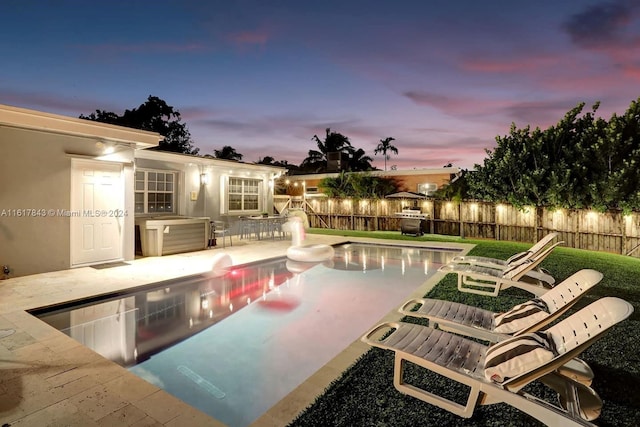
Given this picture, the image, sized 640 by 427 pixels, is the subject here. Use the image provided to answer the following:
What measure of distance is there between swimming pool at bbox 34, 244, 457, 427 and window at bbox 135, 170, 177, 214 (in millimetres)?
5358

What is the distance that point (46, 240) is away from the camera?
766 cm

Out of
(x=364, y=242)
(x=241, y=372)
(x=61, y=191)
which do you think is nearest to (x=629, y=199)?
(x=364, y=242)

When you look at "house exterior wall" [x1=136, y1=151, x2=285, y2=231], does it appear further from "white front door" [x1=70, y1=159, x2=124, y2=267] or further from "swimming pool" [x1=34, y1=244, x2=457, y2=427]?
"swimming pool" [x1=34, y1=244, x2=457, y2=427]

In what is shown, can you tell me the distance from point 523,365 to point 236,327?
4007 millimetres

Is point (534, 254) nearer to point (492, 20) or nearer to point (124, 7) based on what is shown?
point (492, 20)

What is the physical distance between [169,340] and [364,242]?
9770 mm

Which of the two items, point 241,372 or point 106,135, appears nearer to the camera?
point 241,372

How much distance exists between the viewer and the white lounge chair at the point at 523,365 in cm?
231

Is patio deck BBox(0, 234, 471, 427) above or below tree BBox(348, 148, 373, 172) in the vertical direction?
below

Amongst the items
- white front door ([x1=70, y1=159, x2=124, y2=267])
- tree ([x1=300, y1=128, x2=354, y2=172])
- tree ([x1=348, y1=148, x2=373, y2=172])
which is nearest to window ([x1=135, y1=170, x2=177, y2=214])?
white front door ([x1=70, y1=159, x2=124, y2=267])

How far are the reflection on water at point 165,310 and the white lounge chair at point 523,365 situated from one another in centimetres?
339

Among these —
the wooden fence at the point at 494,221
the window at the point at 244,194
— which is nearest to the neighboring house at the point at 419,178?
the wooden fence at the point at 494,221

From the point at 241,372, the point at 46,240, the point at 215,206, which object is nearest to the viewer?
the point at 241,372

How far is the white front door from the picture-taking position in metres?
8.19
